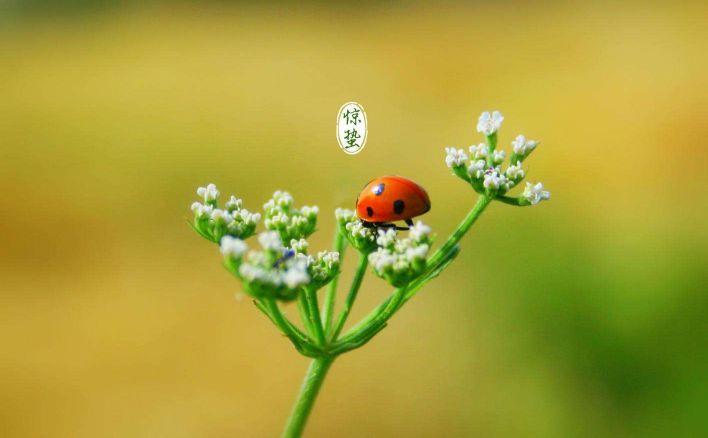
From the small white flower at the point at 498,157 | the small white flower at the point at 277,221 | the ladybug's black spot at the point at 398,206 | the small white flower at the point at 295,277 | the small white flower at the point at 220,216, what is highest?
the small white flower at the point at 498,157

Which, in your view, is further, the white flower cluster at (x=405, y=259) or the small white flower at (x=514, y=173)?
the small white flower at (x=514, y=173)

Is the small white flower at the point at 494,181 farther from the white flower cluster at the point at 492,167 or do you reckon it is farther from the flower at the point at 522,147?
the flower at the point at 522,147

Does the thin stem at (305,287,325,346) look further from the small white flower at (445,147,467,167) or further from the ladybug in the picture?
the small white flower at (445,147,467,167)

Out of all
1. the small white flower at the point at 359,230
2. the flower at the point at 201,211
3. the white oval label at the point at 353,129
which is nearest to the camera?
the flower at the point at 201,211

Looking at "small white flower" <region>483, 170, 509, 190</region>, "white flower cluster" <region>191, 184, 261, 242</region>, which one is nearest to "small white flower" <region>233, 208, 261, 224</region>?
"white flower cluster" <region>191, 184, 261, 242</region>

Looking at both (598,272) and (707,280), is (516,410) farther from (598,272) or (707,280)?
(707,280)

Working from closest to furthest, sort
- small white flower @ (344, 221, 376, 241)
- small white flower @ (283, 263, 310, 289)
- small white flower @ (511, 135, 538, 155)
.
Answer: small white flower @ (283, 263, 310, 289), small white flower @ (344, 221, 376, 241), small white flower @ (511, 135, 538, 155)

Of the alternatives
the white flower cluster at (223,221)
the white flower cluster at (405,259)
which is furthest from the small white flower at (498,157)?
the white flower cluster at (223,221)
